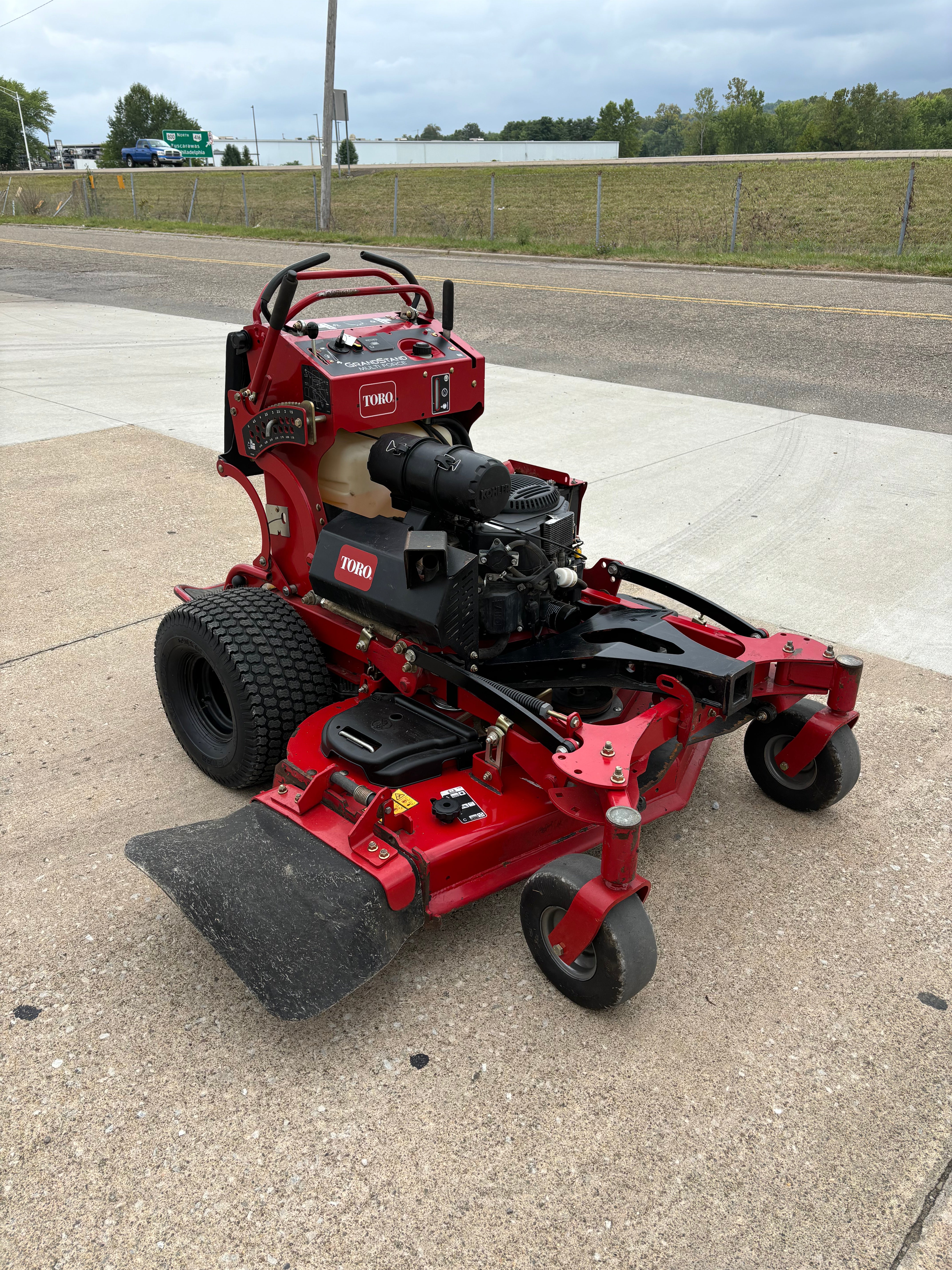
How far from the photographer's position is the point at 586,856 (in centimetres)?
271

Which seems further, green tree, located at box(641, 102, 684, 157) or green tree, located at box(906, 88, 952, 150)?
green tree, located at box(641, 102, 684, 157)

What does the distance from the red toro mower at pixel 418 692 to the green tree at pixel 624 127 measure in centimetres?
6321

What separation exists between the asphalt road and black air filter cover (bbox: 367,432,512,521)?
609 centimetres

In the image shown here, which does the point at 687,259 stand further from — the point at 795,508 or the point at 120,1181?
the point at 120,1181

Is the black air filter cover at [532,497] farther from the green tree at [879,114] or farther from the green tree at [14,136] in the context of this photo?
the green tree at [14,136]

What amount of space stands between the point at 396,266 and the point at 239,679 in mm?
1805

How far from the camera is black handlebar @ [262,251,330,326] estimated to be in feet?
10.8

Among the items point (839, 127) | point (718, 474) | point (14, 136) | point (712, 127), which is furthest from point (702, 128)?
point (718, 474)

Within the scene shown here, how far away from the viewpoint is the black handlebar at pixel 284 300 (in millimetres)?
3281

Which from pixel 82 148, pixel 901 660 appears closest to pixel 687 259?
pixel 901 660

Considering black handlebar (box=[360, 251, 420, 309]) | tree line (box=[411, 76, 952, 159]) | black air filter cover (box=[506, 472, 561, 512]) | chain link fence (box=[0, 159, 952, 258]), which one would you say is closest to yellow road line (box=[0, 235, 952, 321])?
chain link fence (box=[0, 159, 952, 258])

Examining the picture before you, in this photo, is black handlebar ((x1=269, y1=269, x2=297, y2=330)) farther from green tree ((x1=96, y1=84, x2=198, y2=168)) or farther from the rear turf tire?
green tree ((x1=96, y1=84, x2=198, y2=168))

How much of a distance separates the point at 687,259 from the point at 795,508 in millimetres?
11358

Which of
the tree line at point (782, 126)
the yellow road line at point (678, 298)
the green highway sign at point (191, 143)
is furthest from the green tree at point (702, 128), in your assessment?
the yellow road line at point (678, 298)
